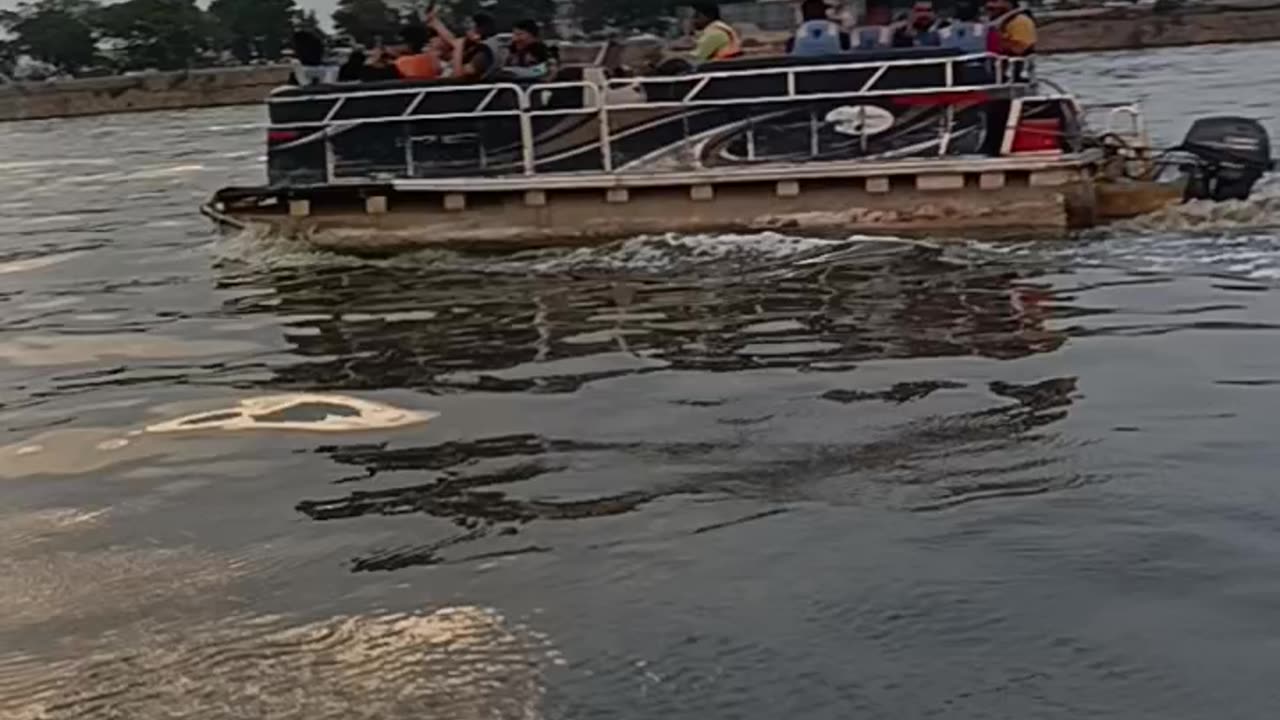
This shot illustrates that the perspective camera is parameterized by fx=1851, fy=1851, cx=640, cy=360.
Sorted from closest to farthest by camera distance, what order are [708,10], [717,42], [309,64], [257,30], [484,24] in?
[717,42] → [708,10] → [484,24] → [309,64] → [257,30]

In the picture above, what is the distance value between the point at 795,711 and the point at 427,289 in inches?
360

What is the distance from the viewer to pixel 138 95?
266 feet

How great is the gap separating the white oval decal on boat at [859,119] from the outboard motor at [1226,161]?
2.46m

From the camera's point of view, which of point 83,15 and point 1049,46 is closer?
point 1049,46

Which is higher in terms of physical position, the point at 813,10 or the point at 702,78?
the point at 813,10

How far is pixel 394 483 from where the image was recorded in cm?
829

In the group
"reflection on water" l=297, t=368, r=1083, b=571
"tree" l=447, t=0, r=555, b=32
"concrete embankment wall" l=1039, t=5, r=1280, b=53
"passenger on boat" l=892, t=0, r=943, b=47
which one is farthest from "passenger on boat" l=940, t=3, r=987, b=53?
"concrete embankment wall" l=1039, t=5, r=1280, b=53

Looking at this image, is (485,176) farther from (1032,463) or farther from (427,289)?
(1032,463)

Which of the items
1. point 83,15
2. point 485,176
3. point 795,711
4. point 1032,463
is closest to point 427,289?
point 485,176

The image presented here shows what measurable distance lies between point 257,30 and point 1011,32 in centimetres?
9565

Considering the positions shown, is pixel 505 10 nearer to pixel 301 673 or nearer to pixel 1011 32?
pixel 1011 32

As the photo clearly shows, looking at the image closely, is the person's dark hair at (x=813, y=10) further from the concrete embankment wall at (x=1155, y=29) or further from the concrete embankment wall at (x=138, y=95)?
the concrete embankment wall at (x=138, y=95)

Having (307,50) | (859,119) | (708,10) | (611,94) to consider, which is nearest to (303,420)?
(611,94)

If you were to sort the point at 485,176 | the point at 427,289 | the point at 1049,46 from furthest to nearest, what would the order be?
the point at 1049,46
the point at 485,176
the point at 427,289
